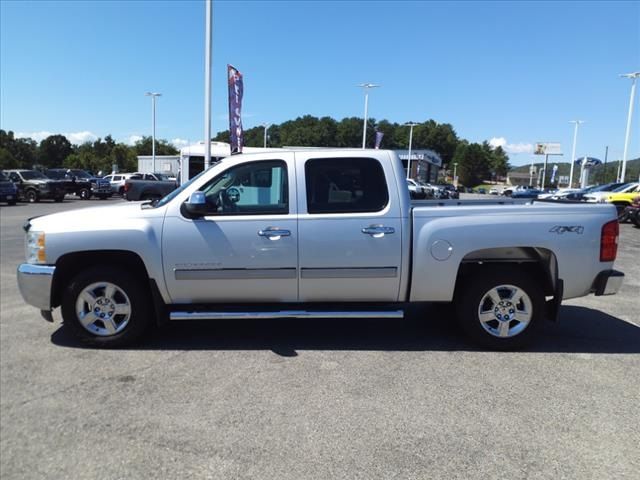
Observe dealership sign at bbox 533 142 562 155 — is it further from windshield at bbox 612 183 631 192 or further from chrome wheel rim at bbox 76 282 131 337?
chrome wheel rim at bbox 76 282 131 337

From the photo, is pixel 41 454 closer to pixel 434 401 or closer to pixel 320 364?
pixel 320 364

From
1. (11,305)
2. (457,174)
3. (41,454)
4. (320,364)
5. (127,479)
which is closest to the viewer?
(127,479)

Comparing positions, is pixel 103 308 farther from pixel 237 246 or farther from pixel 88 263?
pixel 237 246

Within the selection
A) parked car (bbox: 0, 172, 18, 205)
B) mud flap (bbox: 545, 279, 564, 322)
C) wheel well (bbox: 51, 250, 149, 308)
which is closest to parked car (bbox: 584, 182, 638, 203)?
mud flap (bbox: 545, 279, 564, 322)

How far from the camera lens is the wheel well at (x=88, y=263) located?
448 centimetres

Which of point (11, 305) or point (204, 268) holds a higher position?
point (204, 268)

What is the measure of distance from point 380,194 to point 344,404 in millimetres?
2009

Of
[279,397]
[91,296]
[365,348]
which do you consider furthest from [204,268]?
[365,348]

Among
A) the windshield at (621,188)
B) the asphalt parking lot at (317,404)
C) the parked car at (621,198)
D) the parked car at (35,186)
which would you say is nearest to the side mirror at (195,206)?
the asphalt parking lot at (317,404)

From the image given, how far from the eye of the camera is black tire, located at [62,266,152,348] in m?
4.45

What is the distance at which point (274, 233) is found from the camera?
4.34 metres

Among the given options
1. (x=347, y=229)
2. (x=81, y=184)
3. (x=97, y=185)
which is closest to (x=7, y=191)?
(x=81, y=184)

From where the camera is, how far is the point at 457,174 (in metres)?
120

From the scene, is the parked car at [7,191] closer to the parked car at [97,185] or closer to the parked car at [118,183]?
the parked car at [97,185]
